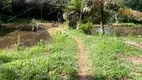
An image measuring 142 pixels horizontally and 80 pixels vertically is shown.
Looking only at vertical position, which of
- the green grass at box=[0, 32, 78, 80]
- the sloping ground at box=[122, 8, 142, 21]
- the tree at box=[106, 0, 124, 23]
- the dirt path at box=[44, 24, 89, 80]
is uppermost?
the tree at box=[106, 0, 124, 23]

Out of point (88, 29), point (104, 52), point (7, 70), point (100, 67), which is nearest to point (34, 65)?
point (7, 70)

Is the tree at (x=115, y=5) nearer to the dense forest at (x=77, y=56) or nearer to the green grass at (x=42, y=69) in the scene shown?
the dense forest at (x=77, y=56)

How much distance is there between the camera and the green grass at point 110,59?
27.8 feet

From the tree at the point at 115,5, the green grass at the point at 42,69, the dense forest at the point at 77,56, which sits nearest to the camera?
the green grass at the point at 42,69

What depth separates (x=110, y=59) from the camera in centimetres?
1007

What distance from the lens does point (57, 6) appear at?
91.3ft

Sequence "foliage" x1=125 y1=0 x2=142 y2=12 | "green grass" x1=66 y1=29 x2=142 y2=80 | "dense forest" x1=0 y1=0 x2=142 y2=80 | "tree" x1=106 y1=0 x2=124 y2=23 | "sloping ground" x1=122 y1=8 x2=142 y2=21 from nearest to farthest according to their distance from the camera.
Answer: "dense forest" x1=0 y1=0 x2=142 y2=80
"green grass" x1=66 y1=29 x2=142 y2=80
"tree" x1=106 y1=0 x2=124 y2=23
"sloping ground" x1=122 y1=8 x2=142 y2=21
"foliage" x1=125 y1=0 x2=142 y2=12

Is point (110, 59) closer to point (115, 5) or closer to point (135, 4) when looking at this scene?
point (115, 5)

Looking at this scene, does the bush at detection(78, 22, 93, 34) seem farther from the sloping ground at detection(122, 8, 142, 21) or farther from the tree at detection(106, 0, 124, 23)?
the sloping ground at detection(122, 8, 142, 21)

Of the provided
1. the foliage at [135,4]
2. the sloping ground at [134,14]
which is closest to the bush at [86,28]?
the sloping ground at [134,14]

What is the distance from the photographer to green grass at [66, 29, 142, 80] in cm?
846

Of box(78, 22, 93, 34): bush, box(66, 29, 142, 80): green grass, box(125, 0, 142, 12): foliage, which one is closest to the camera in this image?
box(66, 29, 142, 80): green grass

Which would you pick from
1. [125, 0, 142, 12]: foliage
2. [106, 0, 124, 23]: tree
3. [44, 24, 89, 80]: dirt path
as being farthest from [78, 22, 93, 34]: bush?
[125, 0, 142, 12]: foliage

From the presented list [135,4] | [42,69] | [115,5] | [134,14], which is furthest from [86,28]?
[135,4]
